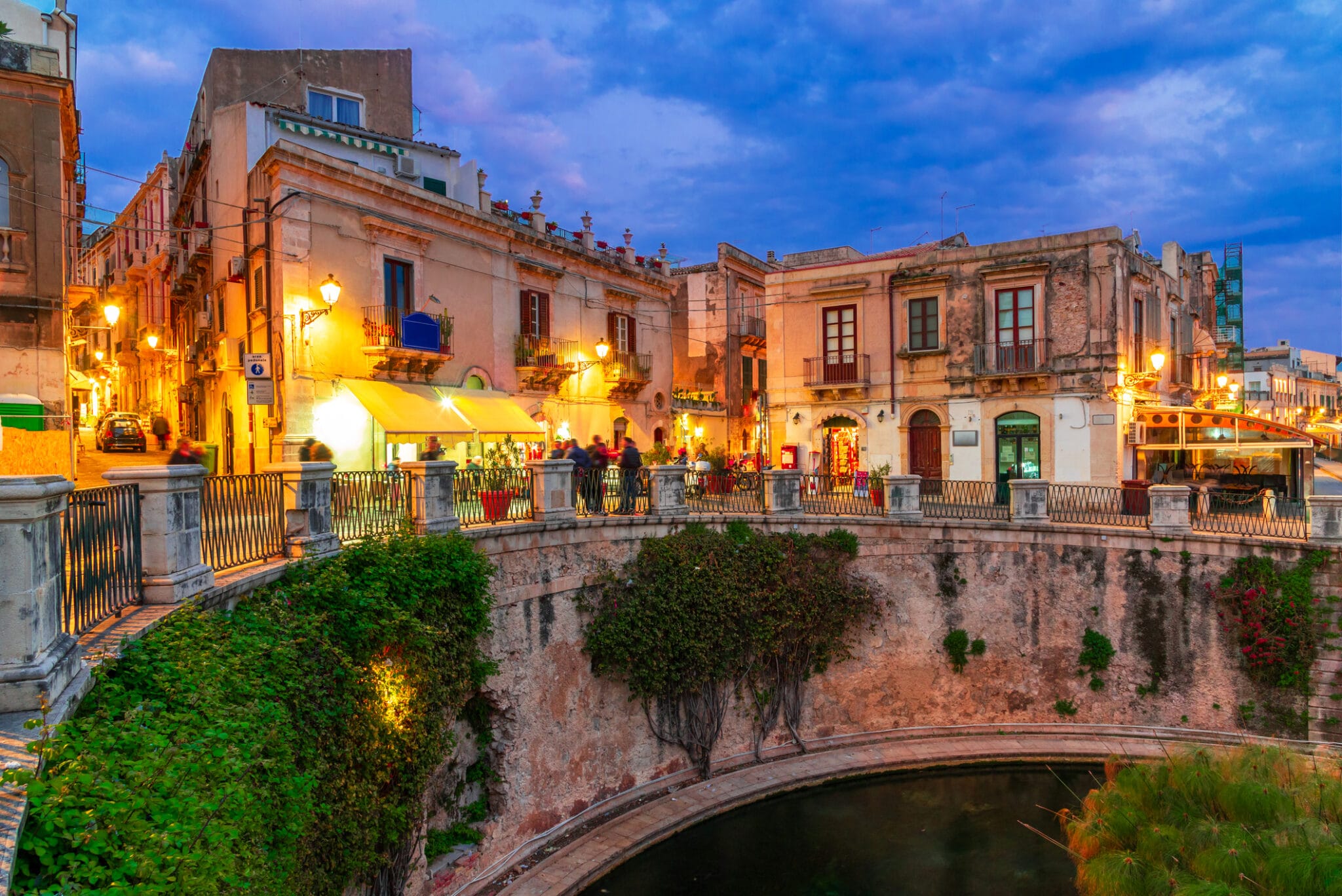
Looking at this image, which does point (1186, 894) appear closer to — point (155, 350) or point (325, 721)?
point (325, 721)

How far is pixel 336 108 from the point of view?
2116cm

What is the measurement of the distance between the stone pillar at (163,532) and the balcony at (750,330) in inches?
1028

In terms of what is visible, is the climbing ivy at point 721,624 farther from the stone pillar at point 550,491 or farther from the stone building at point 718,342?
the stone building at point 718,342

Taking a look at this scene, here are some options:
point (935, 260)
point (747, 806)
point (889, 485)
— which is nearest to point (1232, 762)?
point (747, 806)

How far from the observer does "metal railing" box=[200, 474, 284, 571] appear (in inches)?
316

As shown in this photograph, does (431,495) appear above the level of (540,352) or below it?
below

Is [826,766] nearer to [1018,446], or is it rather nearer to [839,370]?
[1018,446]

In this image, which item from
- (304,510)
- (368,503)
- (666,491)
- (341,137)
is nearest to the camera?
(304,510)

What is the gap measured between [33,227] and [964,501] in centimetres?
1887

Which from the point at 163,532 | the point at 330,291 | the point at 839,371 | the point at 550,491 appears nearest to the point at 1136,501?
the point at 839,371

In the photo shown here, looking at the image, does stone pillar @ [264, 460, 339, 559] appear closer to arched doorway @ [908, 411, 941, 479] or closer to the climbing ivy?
the climbing ivy

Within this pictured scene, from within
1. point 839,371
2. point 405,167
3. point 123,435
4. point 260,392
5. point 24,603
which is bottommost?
point 24,603

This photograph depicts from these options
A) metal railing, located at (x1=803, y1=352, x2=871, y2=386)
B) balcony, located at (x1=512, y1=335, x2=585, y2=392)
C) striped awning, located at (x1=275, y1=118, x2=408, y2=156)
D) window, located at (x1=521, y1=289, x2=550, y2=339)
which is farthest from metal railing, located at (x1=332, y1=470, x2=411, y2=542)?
metal railing, located at (x1=803, y1=352, x2=871, y2=386)

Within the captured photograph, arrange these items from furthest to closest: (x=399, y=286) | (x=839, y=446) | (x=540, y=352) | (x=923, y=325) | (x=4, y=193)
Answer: (x=839, y=446) < (x=540, y=352) < (x=923, y=325) < (x=399, y=286) < (x=4, y=193)
